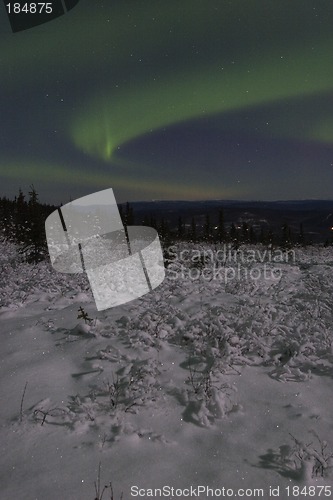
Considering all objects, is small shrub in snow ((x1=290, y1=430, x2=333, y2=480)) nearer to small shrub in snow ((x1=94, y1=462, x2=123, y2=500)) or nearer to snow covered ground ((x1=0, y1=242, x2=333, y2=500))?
snow covered ground ((x1=0, y1=242, x2=333, y2=500))

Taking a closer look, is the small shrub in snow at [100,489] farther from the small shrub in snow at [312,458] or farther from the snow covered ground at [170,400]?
the small shrub in snow at [312,458]

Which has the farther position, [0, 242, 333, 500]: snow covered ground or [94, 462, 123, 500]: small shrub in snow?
[0, 242, 333, 500]: snow covered ground

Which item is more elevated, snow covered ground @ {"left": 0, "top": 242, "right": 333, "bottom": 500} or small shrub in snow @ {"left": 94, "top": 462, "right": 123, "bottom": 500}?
small shrub in snow @ {"left": 94, "top": 462, "right": 123, "bottom": 500}

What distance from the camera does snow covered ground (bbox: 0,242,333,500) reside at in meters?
3.66

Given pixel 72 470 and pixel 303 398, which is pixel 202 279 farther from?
pixel 72 470

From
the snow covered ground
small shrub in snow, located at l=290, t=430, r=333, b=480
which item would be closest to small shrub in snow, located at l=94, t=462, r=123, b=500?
the snow covered ground

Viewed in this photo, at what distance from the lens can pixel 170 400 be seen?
5.09 metres

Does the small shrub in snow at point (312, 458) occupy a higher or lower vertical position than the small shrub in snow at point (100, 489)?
lower

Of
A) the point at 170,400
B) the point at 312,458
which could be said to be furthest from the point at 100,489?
the point at 312,458

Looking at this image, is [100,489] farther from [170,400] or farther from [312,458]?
[312,458]

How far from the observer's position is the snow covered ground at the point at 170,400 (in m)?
3.66

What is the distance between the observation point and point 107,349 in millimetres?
6414

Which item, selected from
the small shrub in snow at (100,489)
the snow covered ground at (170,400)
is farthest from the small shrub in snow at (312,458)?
the small shrub in snow at (100,489)

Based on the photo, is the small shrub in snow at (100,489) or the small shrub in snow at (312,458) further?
the small shrub in snow at (312,458)
